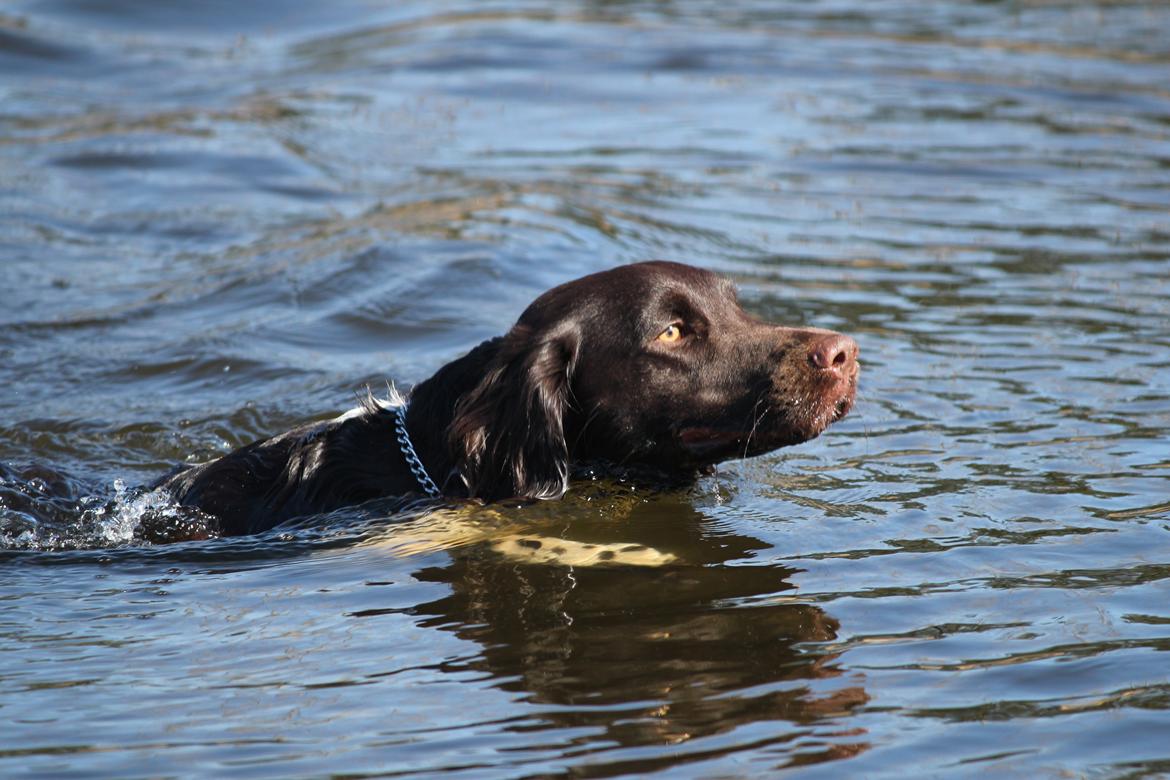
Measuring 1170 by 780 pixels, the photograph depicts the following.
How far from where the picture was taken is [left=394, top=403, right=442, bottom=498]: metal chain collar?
233 inches

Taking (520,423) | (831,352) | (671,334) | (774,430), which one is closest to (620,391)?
(671,334)

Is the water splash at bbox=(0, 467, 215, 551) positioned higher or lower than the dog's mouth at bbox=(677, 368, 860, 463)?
lower

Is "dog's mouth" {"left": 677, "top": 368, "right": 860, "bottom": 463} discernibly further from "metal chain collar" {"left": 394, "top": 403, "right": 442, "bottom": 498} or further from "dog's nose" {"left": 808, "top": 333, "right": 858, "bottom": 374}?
"metal chain collar" {"left": 394, "top": 403, "right": 442, "bottom": 498}

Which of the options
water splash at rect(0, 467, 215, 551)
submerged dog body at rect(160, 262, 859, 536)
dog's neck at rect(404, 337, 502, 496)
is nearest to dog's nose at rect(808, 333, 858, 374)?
submerged dog body at rect(160, 262, 859, 536)

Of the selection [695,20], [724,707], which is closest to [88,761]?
[724,707]

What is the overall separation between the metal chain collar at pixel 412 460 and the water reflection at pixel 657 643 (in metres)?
0.26

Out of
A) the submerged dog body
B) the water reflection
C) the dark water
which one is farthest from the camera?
the submerged dog body

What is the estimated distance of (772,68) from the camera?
16688 millimetres

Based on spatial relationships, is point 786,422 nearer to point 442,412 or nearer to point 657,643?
point 657,643

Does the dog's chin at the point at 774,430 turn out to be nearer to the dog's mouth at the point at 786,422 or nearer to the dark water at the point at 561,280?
the dog's mouth at the point at 786,422

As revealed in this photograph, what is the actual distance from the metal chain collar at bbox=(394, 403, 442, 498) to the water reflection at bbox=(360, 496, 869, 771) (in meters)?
0.26

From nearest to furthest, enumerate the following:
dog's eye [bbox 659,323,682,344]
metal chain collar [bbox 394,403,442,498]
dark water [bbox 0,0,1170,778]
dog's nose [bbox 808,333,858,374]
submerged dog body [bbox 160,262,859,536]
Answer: dark water [bbox 0,0,1170,778], dog's nose [bbox 808,333,858,374], submerged dog body [bbox 160,262,859,536], dog's eye [bbox 659,323,682,344], metal chain collar [bbox 394,403,442,498]

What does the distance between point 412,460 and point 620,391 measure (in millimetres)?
827

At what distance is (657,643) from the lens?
4.86 meters
